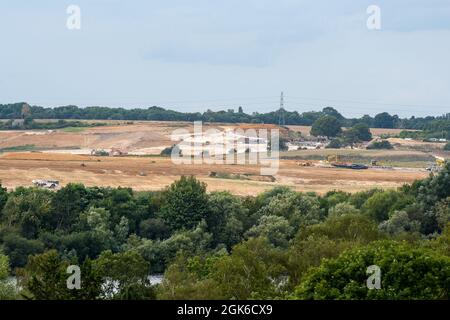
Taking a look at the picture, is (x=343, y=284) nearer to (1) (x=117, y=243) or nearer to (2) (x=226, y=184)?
(1) (x=117, y=243)

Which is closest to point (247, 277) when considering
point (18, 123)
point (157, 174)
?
point (157, 174)

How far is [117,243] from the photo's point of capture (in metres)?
74.0

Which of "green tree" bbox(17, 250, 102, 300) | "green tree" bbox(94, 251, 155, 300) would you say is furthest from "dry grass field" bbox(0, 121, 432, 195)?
"green tree" bbox(17, 250, 102, 300)

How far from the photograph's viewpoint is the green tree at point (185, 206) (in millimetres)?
79750

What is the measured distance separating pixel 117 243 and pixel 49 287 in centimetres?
3817

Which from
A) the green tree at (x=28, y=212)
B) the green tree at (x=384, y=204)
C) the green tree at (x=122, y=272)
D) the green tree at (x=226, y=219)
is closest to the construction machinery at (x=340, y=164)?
the green tree at (x=384, y=204)

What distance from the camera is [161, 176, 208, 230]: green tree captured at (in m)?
79.8

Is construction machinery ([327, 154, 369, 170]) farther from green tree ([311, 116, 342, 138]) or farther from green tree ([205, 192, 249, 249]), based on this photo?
green tree ([205, 192, 249, 249])

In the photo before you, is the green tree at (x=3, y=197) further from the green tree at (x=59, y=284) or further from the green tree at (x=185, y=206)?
the green tree at (x=59, y=284)

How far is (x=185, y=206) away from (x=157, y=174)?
72.8 feet

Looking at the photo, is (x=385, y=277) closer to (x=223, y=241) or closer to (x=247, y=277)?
(x=247, y=277)

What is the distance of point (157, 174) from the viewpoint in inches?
4045

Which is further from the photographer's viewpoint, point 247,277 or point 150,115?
point 150,115

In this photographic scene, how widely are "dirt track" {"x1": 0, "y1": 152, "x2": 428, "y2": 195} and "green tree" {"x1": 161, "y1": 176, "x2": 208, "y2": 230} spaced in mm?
9959
